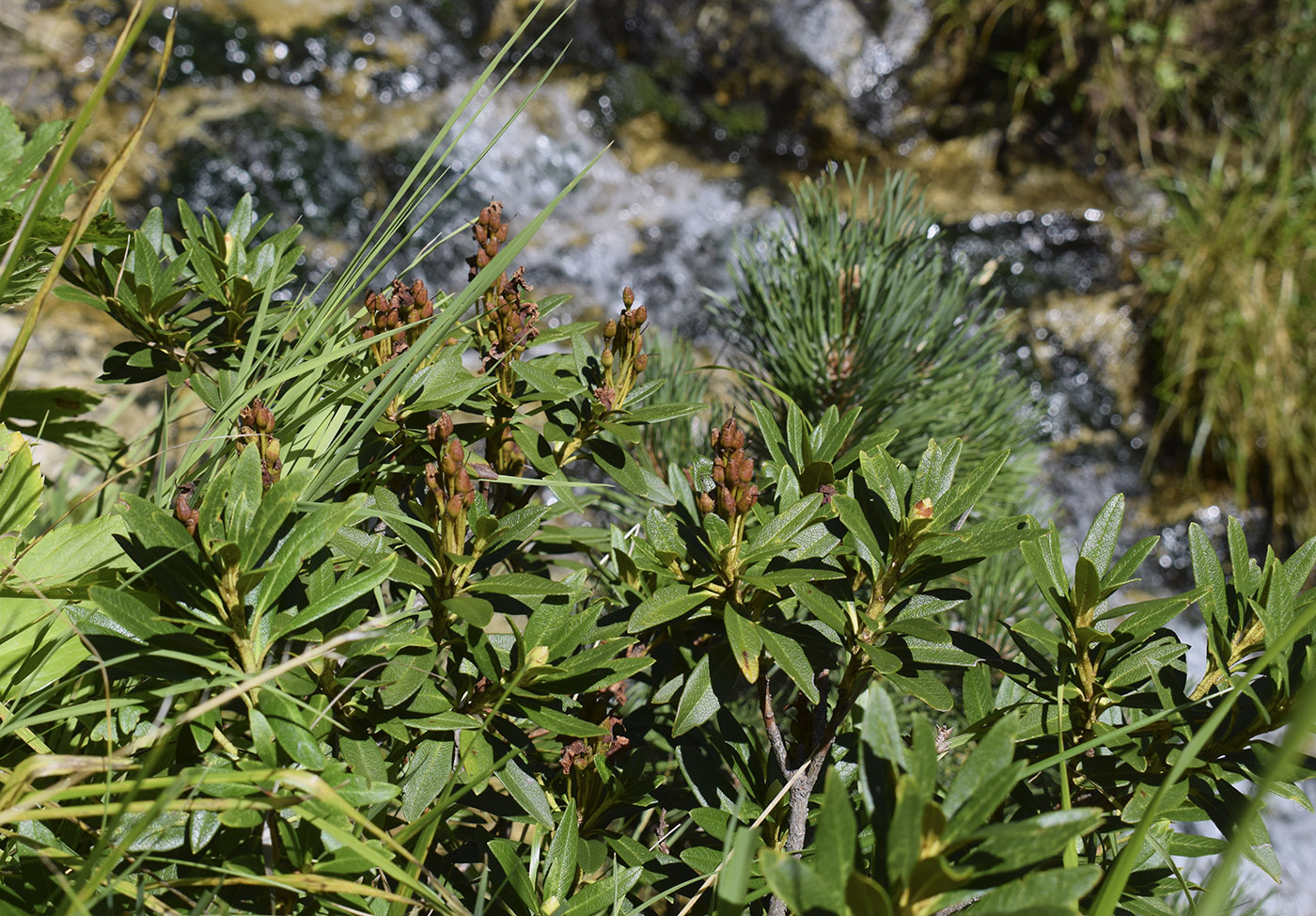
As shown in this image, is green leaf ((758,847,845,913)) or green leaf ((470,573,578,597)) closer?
green leaf ((758,847,845,913))

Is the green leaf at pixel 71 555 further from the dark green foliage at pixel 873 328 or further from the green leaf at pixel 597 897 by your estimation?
the dark green foliage at pixel 873 328

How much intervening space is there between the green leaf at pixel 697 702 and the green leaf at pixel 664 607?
7cm

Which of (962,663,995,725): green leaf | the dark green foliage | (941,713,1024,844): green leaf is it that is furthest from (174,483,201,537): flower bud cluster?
the dark green foliage

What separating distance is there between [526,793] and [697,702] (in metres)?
0.18

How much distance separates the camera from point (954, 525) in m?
0.94

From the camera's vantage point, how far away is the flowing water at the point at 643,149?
4707 mm

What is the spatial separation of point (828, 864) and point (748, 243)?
4.53ft

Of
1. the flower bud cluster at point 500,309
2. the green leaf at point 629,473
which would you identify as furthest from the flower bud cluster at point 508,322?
the green leaf at point 629,473

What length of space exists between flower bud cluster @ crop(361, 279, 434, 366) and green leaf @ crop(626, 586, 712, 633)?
44 cm

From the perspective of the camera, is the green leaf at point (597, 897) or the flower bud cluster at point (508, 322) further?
the flower bud cluster at point (508, 322)

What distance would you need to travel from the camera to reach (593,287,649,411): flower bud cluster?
0.92 m

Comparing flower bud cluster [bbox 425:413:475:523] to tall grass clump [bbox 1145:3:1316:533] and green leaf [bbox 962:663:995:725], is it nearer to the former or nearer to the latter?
green leaf [bbox 962:663:995:725]

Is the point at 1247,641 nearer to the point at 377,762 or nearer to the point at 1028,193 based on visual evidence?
the point at 377,762

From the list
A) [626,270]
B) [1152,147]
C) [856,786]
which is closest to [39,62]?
[626,270]
